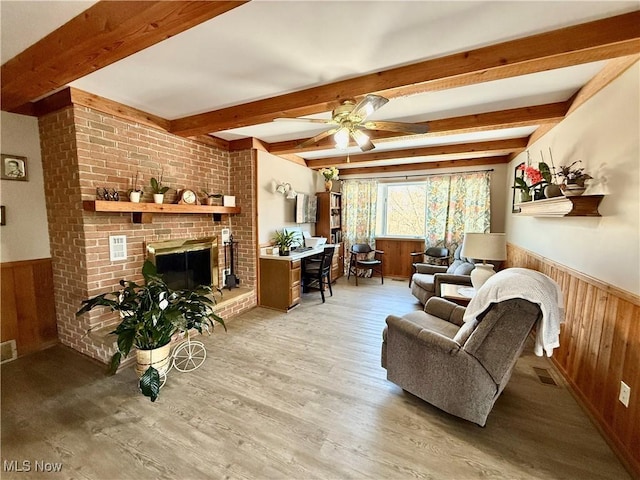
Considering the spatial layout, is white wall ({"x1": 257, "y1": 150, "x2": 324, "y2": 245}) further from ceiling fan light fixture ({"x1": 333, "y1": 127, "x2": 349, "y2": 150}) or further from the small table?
the small table

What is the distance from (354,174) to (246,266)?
A: 3.23m

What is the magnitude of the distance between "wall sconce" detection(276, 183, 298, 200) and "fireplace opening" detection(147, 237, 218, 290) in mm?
1293

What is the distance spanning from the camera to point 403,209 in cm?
564

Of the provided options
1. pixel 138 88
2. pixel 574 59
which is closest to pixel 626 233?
pixel 574 59

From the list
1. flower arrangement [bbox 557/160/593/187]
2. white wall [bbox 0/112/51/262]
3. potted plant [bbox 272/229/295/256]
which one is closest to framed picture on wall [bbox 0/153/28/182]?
white wall [bbox 0/112/51/262]

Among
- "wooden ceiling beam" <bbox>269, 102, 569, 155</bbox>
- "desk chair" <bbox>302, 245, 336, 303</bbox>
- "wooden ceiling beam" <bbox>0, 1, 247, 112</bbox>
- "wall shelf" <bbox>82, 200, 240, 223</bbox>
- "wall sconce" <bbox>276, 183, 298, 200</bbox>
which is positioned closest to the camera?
"wooden ceiling beam" <bbox>0, 1, 247, 112</bbox>

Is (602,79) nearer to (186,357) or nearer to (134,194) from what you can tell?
(134,194)

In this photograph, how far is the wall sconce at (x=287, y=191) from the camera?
14.0ft

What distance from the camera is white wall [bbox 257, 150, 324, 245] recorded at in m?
3.97

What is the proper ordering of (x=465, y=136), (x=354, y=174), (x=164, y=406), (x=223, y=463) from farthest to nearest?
(x=354, y=174) → (x=465, y=136) → (x=164, y=406) → (x=223, y=463)

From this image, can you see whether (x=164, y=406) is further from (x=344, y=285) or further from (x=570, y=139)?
(x=570, y=139)

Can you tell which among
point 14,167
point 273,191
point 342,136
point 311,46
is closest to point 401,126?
point 342,136

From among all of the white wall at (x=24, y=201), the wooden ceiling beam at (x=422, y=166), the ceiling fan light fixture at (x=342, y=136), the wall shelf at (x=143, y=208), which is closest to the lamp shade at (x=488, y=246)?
the ceiling fan light fixture at (x=342, y=136)

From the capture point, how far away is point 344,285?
5.18 metres
